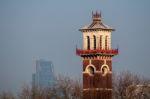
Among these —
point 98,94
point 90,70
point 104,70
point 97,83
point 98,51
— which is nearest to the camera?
point 98,94

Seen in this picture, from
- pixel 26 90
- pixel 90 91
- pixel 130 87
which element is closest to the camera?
pixel 90 91

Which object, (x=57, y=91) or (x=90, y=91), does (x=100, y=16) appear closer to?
(x=90, y=91)

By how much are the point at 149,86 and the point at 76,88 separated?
11.0m

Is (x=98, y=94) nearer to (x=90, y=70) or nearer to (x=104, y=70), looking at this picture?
(x=104, y=70)

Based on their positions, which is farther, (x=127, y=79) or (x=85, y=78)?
(x=127, y=79)

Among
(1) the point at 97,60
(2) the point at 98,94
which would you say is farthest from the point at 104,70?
(2) the point at 98,94

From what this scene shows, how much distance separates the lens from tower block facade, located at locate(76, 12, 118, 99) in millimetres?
128375

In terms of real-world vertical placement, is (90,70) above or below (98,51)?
below

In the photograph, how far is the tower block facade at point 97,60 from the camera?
128 m

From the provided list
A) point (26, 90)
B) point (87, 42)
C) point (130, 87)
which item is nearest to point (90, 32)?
point (87, 42)

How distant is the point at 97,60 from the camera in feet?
423

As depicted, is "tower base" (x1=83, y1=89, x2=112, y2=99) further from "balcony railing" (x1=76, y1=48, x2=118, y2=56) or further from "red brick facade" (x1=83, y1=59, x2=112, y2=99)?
"balcony railing" (x1=76, y1=48, x2=118, y2=56)

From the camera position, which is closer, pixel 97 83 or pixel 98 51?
pixel 98 51

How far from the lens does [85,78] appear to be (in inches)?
5098
